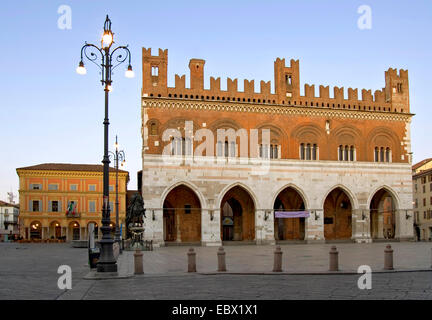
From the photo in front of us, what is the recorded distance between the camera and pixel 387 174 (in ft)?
127

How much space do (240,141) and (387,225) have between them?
34064 mm

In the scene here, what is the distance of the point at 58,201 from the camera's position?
59.9 meters

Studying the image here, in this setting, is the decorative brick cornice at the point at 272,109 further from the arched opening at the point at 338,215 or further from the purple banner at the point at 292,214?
the purple banner at the point at 292,214

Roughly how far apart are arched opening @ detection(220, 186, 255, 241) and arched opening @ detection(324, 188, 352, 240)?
6.10 m

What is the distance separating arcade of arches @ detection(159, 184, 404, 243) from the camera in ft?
122

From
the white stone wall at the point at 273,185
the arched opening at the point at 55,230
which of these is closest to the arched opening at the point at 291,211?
the white stone wall at the point at 273,185

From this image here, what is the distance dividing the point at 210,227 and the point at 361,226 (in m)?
11.0

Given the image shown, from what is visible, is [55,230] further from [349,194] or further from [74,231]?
[349,194]

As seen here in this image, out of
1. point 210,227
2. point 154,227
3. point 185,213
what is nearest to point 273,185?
point 210,227

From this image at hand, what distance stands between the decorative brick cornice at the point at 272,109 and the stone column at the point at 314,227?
7.07 metres

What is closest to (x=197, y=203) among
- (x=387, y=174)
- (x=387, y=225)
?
(x=387, y=174)

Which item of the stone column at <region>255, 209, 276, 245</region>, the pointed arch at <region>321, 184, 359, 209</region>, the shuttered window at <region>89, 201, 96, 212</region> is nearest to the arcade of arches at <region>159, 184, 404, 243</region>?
the pointed arch at <region>321, 184, 359, 209</region>

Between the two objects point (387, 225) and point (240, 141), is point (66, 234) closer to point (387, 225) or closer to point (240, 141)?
point (240, 141)
